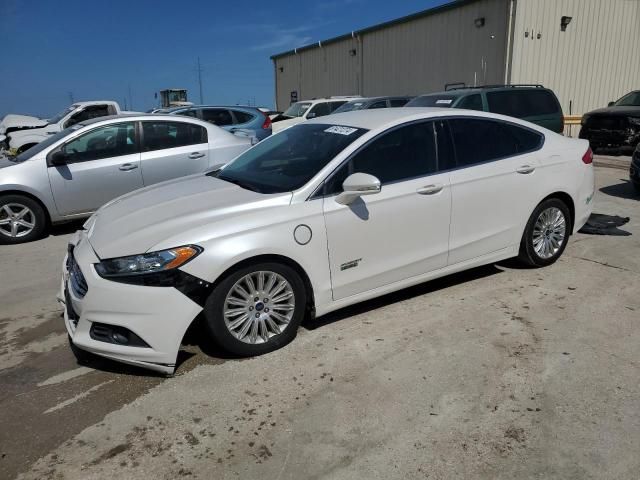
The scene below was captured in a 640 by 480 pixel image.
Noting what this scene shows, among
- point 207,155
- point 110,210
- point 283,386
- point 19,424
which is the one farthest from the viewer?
point 207,155

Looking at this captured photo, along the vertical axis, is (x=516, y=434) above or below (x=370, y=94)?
below

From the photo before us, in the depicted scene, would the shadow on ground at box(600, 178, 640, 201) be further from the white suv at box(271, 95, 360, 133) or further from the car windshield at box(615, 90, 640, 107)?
the white suv at box(271, 95, 360, 133)

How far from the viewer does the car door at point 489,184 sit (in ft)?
13.8

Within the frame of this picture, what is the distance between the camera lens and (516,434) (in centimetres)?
268

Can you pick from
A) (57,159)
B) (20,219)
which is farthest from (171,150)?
(20,219)

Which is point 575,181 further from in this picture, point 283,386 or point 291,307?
point 283,386

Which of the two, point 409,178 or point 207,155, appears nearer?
point 409,178

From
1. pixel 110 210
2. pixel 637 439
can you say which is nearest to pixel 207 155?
pixel 110 210

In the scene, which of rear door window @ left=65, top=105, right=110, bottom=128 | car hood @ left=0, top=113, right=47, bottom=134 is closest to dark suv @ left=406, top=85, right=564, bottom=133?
rear door window @ left=65, top=105, right=110, bottom=128

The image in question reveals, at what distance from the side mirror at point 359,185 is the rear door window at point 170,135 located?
183 inches

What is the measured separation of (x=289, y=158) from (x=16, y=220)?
4519 mm

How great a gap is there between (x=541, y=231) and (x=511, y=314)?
1177 mm

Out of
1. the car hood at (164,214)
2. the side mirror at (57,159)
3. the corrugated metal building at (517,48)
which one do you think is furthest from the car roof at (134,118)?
the corrugated metal building at (517,48)

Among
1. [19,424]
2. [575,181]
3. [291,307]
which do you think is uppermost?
[575,181]
